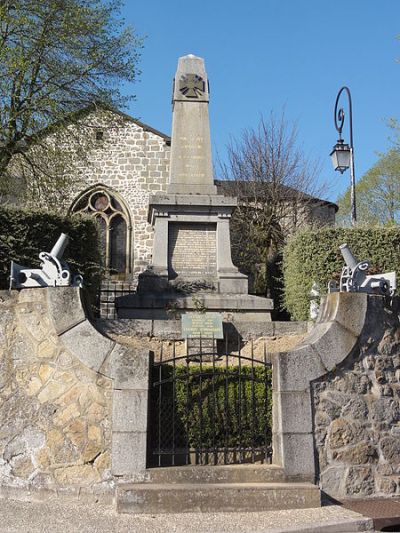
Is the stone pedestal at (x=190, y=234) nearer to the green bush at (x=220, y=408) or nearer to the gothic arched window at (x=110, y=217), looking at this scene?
the green bush at (x=220, y=408)

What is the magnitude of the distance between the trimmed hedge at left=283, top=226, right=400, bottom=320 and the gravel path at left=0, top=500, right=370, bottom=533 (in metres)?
7.21

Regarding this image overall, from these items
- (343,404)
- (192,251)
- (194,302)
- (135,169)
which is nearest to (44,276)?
(343,404)

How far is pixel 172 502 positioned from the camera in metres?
5.35

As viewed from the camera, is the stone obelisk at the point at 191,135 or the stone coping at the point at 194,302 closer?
the stone coping at the point at 194,302

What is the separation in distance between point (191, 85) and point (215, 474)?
979cm

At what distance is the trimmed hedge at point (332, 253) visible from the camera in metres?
12.3

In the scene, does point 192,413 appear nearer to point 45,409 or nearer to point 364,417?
point 45,409

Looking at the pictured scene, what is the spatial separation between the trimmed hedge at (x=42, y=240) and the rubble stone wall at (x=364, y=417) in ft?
21.1

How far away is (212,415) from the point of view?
6.36 metres

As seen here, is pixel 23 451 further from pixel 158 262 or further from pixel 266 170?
pixel 266 170

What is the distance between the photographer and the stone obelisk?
12734 mm

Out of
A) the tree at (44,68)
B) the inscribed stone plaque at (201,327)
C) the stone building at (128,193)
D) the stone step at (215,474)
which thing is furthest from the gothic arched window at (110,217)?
the stone step at (215,474)

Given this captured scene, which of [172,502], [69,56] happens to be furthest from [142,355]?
[69,56]

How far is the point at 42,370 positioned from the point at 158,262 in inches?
235
